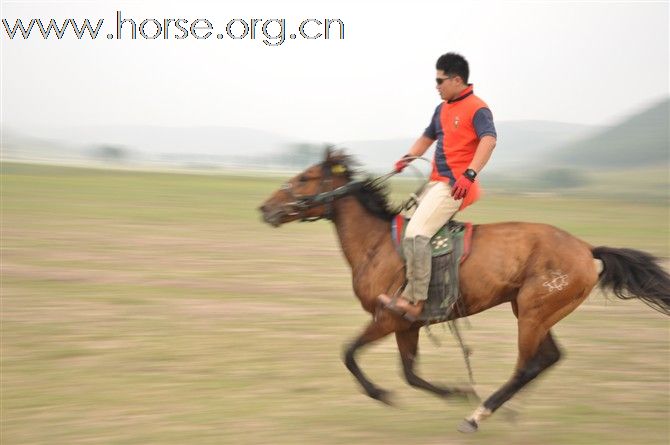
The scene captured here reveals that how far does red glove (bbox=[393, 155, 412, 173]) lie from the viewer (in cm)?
658

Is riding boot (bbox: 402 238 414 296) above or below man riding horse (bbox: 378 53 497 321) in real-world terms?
below

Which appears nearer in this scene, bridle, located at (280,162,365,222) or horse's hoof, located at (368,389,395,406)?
horse's hoof, located at (368,389,395,406)

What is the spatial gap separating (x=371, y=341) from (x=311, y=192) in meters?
1.25

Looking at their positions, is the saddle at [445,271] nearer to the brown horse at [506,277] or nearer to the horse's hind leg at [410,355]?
the brown horse at [506,277]

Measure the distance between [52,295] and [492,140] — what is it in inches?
280

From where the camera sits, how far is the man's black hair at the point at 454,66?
6156 millimetres

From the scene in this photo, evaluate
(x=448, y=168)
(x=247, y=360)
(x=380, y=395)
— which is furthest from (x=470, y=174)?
(x=247, y=360)

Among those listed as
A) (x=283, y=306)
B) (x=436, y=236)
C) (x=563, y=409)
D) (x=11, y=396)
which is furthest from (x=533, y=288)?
(x=283, y=306)

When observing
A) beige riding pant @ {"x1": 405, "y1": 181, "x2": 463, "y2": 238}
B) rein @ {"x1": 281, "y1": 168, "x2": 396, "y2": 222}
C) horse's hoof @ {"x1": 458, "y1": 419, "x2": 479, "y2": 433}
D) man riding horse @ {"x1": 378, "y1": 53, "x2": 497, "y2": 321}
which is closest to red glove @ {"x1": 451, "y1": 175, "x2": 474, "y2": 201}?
man riding horse @ {"x1": 378, "y1": 53, "x2": 497, "y2": 321}

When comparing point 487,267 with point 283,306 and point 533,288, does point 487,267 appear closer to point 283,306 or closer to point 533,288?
point 533,288

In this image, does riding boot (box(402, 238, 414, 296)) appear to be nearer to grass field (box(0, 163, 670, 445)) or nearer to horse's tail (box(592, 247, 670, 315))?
grass field (box(0, 163, 670, 445))

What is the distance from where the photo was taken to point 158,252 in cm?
1557

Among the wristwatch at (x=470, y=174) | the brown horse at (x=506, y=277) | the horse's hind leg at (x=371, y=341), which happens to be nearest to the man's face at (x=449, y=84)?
the wristwatch at (x=470, y=174)

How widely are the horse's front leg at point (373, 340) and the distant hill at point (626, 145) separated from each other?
79597 mm
